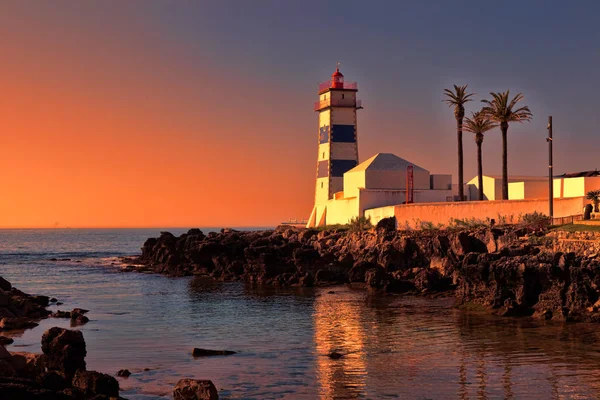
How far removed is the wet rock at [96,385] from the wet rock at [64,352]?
186cm

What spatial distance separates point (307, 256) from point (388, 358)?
31.3 meters

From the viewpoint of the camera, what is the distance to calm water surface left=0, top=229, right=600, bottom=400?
2050cm

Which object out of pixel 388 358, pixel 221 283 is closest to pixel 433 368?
pixel 388 358

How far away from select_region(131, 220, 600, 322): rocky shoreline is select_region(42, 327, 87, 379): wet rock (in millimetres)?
18848

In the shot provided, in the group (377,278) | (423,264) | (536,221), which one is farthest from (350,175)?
(377,278)

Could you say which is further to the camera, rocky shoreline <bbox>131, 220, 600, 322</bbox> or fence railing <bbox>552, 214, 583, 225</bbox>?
fence railing <bbox>552, 214, 583, 225</bbox>

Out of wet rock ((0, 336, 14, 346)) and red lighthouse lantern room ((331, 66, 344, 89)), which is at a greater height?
red lighthouse lantern room ((331, 66, 344, 89))

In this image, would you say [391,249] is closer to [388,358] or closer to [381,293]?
[381,293]

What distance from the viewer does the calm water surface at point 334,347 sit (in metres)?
20.5

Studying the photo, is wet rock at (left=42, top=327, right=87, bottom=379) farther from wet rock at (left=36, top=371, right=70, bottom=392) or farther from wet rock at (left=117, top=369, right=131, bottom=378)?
wet rock at (left=36, top=371, right=70, bottom=392)

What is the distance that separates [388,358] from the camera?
961 inches

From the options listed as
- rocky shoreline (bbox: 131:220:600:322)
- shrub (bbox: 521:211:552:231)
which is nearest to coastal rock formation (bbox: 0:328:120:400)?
rocky shoreline (bbox: 131:220:600:322)

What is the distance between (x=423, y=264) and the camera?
49.5 m

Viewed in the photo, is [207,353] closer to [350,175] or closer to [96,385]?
[96,385]
